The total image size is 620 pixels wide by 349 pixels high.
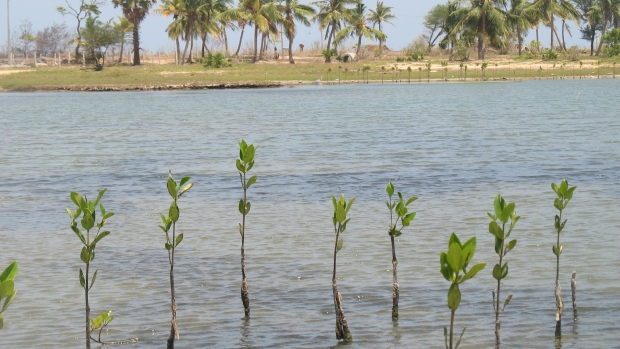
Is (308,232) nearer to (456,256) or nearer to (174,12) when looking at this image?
(456,256)

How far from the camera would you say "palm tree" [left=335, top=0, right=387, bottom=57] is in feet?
234

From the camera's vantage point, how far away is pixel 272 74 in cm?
6175

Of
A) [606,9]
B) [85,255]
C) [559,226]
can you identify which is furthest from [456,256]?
[606,9]

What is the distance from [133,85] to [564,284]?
52381 millimetres

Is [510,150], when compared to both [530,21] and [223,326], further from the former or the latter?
[530,21]

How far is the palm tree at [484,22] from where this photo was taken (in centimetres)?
6588

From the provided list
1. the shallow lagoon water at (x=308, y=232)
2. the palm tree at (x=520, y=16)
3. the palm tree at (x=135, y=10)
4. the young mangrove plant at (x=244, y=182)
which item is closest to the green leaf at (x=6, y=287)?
the young mangrove plant at (x=244, y=182)

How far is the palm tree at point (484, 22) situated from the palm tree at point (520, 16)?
Result: 5.08 feet

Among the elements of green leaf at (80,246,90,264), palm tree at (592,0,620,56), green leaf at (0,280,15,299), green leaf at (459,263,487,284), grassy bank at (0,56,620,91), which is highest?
palm tree at (592,0,620,56)

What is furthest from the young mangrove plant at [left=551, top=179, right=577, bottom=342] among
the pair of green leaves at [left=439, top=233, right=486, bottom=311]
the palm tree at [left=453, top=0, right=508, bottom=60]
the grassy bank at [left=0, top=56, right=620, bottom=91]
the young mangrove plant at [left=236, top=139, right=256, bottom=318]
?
the palm tree at [left=453, top=0, right=508, bottom=60]

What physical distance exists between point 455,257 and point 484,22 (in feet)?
216

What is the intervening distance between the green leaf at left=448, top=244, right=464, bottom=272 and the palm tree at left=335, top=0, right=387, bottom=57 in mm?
68180

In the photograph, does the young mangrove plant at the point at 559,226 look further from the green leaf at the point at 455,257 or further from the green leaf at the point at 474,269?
the green leaf at the point at 455,257

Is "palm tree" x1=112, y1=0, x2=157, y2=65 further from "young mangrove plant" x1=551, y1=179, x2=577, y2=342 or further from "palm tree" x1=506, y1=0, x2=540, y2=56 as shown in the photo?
"young mangrove plant" x1=551, y1=179, x2=577, y2=342
